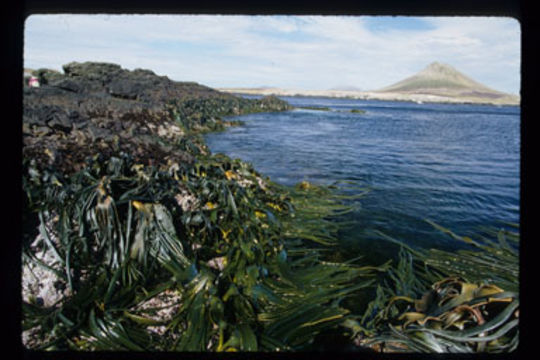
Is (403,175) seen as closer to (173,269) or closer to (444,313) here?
(444,313)

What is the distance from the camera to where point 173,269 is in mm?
2029

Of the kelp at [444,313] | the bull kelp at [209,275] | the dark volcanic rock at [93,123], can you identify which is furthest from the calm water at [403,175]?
the dark volcanic rock at [93,123]

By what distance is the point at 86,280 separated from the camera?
6.25 feet

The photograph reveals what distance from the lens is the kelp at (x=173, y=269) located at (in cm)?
164

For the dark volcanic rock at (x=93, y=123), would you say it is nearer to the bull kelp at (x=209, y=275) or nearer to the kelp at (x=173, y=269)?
the bull kelp at (x=209, y=275)

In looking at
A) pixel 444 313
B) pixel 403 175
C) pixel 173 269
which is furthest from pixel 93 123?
pixel 403 175

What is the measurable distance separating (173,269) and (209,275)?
1.03 feet

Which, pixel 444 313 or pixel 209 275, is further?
pixel 209 275

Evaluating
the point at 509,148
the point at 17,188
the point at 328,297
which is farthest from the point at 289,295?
the point at 509,148

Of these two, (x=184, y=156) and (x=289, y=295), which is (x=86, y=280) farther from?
(x=184, y=156)

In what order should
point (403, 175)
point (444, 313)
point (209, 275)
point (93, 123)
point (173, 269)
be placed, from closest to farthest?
1. point (444, 313)
2. point (209, 275)
3. point (173, 269)
4. point (93, 123)
5. point (403, 175)

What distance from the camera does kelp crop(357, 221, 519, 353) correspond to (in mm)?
1366

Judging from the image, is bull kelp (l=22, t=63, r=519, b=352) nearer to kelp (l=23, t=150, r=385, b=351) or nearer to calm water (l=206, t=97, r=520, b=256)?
kelp (l=23, t=150, r=385, b=351)

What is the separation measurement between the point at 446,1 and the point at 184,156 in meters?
3.29
